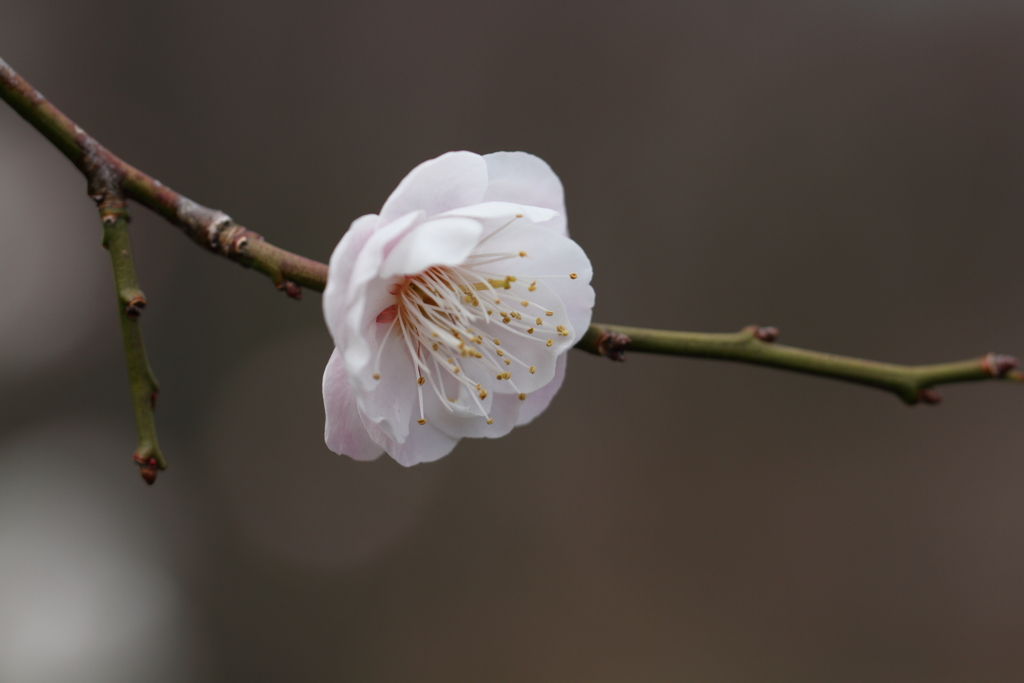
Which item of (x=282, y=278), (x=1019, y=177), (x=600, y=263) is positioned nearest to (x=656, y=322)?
(x=600, y=263)

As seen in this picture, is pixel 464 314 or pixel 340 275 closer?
pixel 340 275

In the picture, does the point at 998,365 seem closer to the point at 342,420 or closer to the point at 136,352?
the point at 342,420

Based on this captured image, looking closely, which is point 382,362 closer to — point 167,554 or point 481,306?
point 481,306

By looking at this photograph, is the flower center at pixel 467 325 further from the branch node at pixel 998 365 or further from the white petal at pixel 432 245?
the branch node at pixel 998 365

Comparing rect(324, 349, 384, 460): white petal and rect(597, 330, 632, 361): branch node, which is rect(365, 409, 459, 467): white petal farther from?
rect(597, 330, 632, 361): branch node

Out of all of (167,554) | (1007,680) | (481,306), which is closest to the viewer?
(481,306)

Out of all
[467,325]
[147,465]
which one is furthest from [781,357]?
[147,465]
